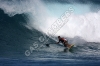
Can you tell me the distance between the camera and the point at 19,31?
2373cm

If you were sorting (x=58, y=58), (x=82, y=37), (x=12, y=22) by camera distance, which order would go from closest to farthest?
(x=58, y=58) → (x=12, y=22) → (x=82, y=37)

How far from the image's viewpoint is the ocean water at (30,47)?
17094 millimetres

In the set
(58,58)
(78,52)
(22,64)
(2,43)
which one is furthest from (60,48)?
(22,64)

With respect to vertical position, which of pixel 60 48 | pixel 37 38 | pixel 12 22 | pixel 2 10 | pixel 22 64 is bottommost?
pixel 22 64

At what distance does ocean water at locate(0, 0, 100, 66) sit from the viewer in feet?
56.1

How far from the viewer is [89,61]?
18156 mm

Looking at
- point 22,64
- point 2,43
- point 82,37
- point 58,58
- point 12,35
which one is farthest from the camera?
point 82,37

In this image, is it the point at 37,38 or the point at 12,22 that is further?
the point at 12,22

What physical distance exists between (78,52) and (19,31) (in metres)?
6.00

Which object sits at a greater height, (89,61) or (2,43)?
(2,43)

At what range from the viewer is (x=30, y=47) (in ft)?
67.9

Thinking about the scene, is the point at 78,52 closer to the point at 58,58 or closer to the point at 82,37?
the point at 58,58

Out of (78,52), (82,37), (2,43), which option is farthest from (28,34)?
(82,37)

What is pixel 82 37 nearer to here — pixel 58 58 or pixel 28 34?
pixel 28 34
